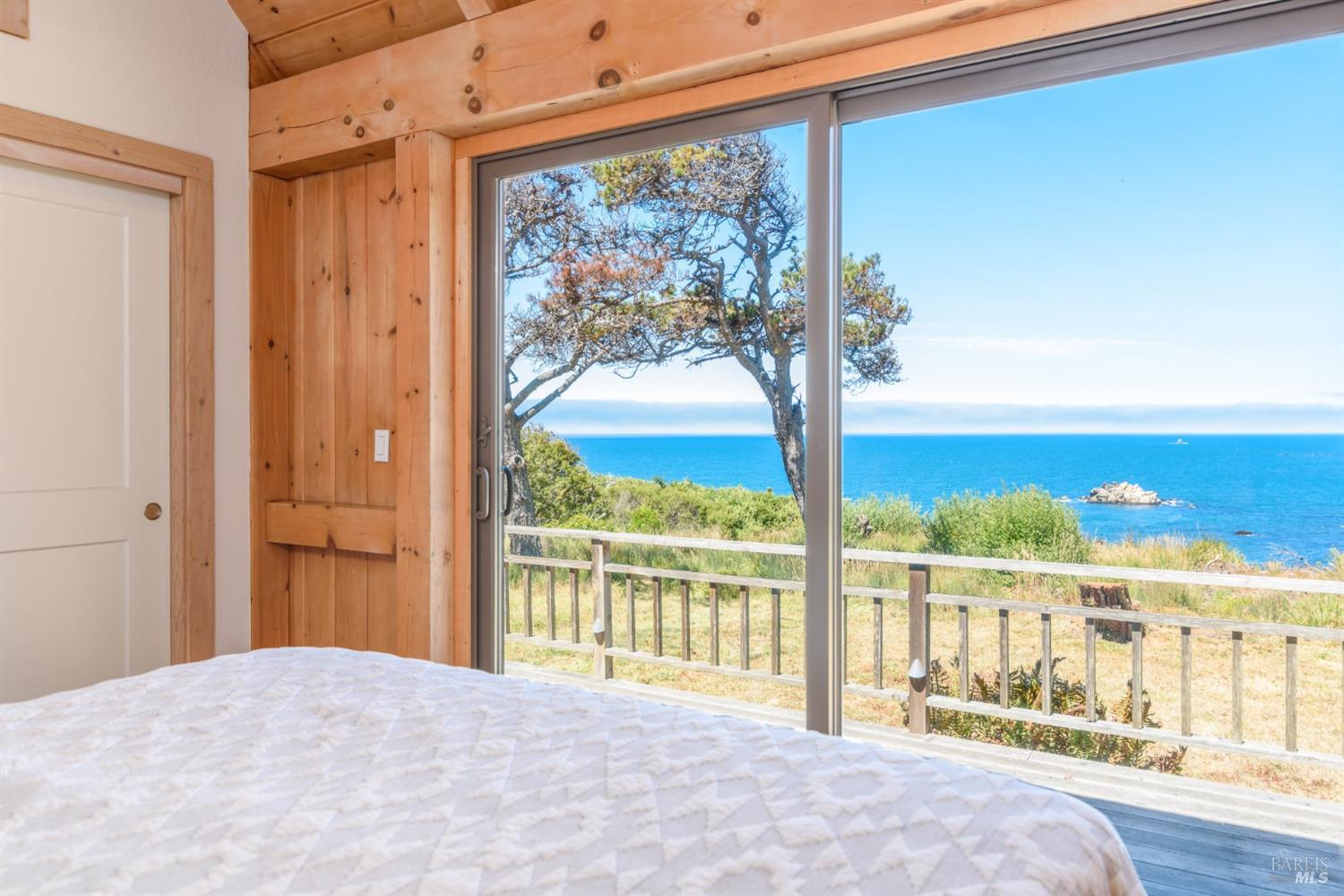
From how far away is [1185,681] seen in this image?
2012 mm

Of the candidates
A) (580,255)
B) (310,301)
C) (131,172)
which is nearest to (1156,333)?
(580,255)

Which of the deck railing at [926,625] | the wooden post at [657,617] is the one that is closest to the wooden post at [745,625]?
the deck railing at [926,625]

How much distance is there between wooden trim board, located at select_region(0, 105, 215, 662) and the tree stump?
107 inches

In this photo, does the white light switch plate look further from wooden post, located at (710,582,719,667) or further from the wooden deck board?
the wooden deck board

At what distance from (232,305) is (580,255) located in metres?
1.35

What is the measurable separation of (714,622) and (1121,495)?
1.13 metres

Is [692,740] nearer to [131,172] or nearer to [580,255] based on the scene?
[580,255]

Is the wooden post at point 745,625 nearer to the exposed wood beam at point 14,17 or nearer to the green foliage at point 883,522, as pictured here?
the green foliage at point 883,522

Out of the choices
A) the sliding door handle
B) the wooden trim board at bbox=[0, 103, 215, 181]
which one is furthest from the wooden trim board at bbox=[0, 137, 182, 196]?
the sliding door handle

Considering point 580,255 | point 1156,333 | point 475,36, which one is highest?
point 475,36

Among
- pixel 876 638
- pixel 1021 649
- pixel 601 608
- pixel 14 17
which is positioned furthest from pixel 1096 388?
pixel 14 17

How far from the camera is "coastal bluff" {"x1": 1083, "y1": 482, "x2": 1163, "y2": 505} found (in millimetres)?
1952

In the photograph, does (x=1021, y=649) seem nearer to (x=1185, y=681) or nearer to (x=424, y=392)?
(x=1185, y=681)

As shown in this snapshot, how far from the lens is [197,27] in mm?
2926
